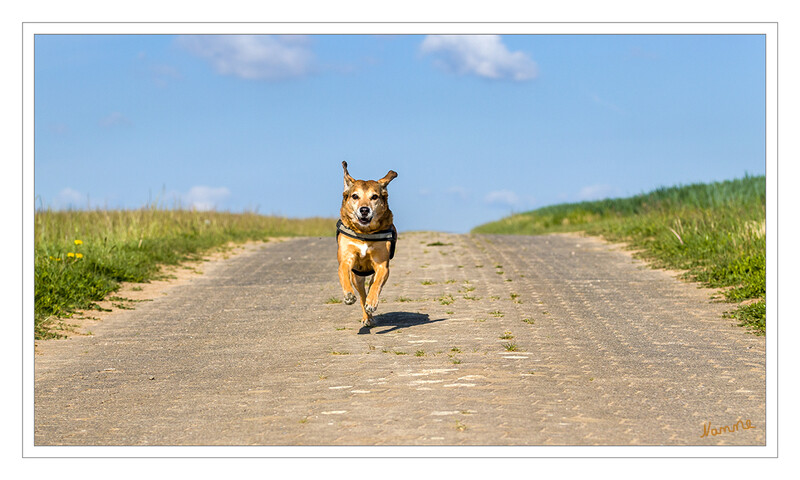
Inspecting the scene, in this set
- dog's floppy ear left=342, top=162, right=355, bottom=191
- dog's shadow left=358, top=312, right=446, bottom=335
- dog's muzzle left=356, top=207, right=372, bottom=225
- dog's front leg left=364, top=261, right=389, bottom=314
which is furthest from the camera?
dog's shadow left=358, top=312, right=446, bottom=335

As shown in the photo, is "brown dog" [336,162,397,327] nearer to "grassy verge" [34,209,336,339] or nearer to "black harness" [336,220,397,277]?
"black harness" [336,220,397,277]

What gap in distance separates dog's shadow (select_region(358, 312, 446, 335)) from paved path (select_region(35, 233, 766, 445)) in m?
0.05

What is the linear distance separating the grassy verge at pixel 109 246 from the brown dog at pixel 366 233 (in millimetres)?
4975

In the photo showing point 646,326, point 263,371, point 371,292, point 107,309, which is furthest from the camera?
point 107,309

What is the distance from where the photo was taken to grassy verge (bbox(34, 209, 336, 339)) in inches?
536

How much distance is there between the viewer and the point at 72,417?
7078mm

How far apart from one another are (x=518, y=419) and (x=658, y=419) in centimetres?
110

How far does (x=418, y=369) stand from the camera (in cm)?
792

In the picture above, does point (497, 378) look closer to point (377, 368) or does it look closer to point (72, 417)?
point (377, 368)

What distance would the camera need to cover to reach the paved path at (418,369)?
618 centimetres

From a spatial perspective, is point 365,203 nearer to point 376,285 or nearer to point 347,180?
point 347,180

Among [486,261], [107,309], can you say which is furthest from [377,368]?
[486,261]

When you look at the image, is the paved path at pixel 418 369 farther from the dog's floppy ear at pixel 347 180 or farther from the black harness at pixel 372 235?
the dog's floppy ear at pixel 347 180
